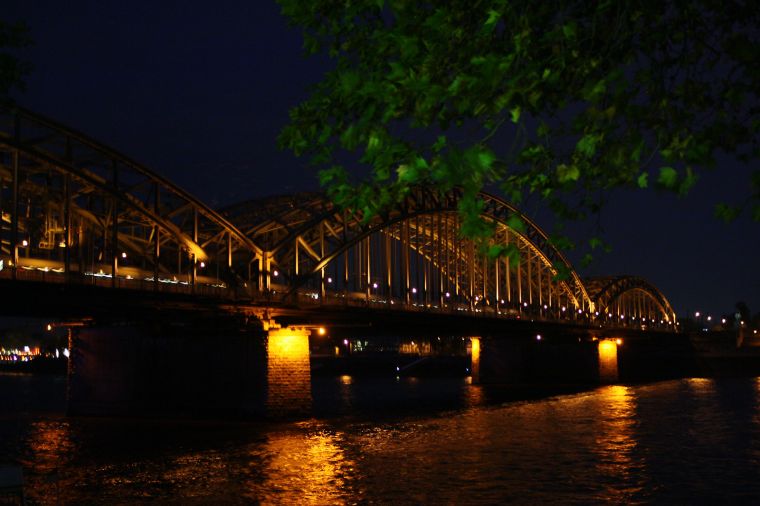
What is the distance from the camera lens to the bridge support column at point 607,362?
110 meters

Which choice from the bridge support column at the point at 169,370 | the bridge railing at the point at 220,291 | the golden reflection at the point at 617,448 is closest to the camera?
the golden reflection at the point at 617,448

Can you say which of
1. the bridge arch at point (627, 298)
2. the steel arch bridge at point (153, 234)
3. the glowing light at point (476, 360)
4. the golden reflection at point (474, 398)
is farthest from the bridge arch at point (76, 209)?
the bridge arch at point (627, 298)

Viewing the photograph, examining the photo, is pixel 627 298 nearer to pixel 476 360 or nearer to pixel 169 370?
pixel 476 360

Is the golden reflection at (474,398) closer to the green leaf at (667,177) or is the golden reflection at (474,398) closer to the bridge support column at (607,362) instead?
the bridge support column at (607,362)

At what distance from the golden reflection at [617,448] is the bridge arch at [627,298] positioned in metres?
79.9

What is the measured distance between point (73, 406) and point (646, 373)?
329 ft

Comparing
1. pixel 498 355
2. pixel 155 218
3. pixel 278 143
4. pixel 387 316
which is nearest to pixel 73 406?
pixel 155 218

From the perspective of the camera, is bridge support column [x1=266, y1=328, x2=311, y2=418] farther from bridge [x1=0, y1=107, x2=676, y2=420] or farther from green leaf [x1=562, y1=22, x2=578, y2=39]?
green leaf [x1=562, y1=22, x2=578, y2=39]

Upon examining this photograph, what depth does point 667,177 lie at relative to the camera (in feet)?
33.4

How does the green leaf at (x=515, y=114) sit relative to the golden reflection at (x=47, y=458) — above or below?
above

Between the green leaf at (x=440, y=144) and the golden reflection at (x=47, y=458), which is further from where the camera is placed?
the golden reflection at (x=47, y=458)

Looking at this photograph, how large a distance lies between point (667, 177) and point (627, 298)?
6787 inches

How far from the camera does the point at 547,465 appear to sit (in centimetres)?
3478

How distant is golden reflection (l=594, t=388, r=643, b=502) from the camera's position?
1207 inches
